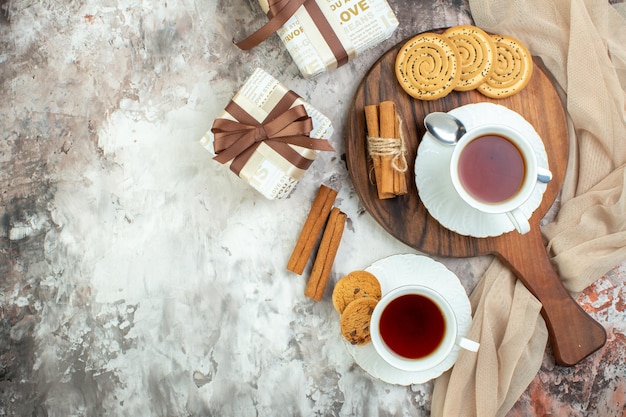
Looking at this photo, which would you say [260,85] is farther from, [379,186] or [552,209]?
[552,209]

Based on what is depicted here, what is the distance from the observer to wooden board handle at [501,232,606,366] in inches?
45.4

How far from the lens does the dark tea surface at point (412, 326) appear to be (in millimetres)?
1104

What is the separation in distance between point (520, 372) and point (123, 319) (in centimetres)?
85

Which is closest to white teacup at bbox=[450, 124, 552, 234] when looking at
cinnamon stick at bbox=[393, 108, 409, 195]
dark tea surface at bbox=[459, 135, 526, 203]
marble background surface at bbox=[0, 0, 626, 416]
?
dark tea surface at bbox=[459, 135, 526, 203]

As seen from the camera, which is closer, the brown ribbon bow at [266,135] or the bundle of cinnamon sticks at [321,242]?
the brown ribbon bow at [266,135]

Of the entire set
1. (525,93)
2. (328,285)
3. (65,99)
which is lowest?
(328,285)

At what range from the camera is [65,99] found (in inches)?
49.3

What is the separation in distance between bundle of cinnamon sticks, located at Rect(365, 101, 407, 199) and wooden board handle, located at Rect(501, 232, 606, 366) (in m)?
0.28

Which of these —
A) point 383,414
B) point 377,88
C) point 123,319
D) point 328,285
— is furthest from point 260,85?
point 383,414

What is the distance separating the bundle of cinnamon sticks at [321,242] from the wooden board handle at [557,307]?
0.35m

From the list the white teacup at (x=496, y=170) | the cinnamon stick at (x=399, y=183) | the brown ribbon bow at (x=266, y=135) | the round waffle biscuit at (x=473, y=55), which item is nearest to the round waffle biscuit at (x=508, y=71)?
the round waffle biscuit at (x=473, y=55)

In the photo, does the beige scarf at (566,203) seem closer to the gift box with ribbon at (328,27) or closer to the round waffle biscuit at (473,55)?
the round waffle biscuit at (473,55)

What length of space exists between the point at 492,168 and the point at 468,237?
17 cm

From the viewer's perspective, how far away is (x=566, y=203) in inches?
46.9
